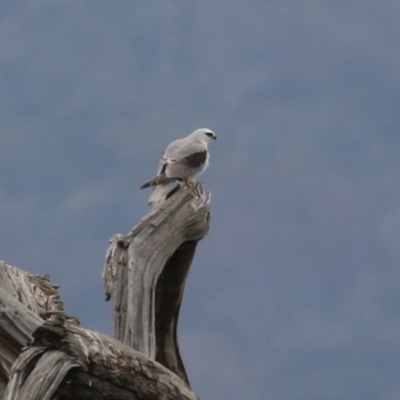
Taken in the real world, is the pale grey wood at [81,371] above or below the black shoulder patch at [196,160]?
below

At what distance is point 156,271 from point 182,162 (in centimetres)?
460

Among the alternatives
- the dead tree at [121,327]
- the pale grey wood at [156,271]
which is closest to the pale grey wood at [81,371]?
the dead tree at [121,327]

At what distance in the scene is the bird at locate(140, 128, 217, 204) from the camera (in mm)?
13102

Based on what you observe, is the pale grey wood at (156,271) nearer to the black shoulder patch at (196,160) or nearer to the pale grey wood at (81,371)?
the pale grey wood at (81,371)

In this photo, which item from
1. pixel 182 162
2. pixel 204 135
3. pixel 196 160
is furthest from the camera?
pixel 204 135

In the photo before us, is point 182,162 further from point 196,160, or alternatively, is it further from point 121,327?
point 121,327

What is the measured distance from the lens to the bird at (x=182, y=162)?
1310 cm

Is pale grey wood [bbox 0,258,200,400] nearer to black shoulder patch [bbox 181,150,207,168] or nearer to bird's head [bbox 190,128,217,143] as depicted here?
black shoulder patch [bbox 181,150,207,168]

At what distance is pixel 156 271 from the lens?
376 inches

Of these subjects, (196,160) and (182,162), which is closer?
(182,162)

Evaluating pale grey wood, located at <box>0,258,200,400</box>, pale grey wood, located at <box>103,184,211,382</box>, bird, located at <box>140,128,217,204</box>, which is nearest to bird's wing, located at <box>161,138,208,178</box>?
bird, located at <box>140,128,217,204</box>

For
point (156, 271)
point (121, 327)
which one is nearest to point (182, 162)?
point (156, 271)

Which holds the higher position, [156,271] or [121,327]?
[156,271]

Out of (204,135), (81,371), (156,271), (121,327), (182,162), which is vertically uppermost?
(204,135)
